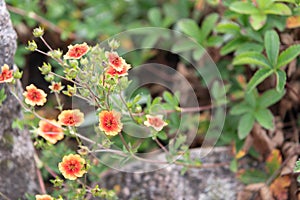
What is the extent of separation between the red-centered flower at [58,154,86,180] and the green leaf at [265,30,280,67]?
0.64 meters

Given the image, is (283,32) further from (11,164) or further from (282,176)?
(11,164)

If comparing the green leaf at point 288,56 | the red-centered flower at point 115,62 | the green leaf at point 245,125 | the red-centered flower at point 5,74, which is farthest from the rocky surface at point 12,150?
the green leaf at point 288,56

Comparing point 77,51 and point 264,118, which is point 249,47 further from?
point 77,51

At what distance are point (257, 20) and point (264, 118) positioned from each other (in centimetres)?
31

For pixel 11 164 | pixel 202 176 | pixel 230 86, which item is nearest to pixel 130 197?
pixel 202 176

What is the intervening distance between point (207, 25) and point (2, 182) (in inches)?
35.0

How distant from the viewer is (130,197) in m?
1.66

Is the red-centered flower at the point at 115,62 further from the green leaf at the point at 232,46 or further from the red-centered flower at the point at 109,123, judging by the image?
the green leaf at the point at 232,46

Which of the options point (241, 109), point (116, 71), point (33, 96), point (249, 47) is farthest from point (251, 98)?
point (33, 96)

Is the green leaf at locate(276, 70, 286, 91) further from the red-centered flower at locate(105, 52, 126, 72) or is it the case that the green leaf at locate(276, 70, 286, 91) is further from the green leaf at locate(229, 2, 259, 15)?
the red-centered flower at locate(105, 52, 126, 72)

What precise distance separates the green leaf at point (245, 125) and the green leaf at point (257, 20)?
11.1 inches

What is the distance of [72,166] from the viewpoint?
4.13ft

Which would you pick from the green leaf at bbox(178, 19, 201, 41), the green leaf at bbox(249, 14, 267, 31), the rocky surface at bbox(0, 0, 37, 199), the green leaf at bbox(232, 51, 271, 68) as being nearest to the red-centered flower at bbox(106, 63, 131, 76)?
the rocky surface at bbox(0, 0, 37, 199)

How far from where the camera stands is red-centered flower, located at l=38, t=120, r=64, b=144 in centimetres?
138
